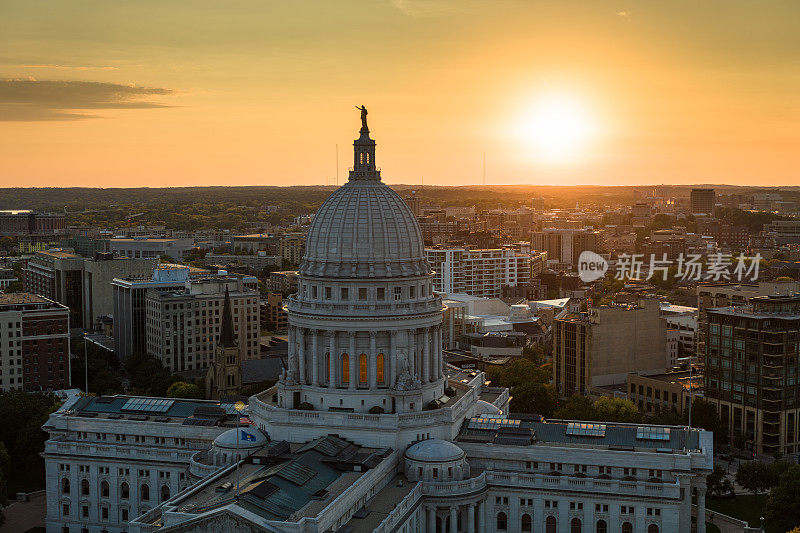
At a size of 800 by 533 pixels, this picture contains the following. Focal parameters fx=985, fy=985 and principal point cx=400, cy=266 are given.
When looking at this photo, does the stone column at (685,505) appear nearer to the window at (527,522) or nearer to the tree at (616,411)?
the window at (527,522)

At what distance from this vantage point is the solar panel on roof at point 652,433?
316 feet

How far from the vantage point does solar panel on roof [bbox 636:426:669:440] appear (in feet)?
316

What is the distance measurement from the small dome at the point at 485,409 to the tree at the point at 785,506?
3002 cm

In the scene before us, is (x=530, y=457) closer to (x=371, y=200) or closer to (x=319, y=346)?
(x=319, y=346)

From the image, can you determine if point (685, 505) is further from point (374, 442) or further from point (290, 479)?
point (290, 479)

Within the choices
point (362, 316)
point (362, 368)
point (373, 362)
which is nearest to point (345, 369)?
point (362, 368)

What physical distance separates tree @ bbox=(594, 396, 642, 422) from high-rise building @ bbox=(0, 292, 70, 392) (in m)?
88.9

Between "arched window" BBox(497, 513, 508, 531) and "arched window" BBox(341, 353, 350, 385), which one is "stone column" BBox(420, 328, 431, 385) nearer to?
"arched window" BBox(341, 353, 350, 385)

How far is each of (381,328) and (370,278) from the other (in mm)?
5208

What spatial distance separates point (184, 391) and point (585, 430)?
242ft

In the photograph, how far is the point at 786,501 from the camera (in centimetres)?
10275

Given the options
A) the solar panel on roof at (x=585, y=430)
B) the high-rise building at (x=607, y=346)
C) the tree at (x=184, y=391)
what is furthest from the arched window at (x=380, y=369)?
the high-rise building at (x=607, y=346)

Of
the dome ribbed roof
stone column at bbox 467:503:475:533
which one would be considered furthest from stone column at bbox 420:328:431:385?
stone column at bbox 467:503:475:533

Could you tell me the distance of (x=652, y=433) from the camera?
319 feet
